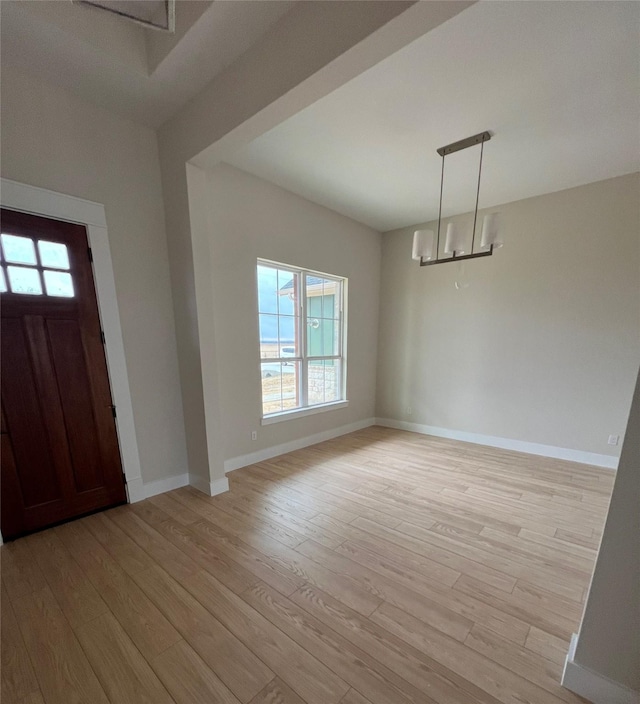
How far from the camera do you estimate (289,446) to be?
12.0 ft

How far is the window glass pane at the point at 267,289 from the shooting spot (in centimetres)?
332

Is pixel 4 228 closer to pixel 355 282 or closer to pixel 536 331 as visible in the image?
pixel 355 282

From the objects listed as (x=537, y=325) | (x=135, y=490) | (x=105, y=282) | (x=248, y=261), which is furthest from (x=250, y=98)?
(x=537, y=325)

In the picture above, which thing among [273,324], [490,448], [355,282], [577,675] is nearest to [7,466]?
[273,324]

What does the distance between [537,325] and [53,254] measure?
4.85 metres

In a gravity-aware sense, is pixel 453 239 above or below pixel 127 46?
below

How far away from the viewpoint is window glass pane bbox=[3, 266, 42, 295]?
1894mm

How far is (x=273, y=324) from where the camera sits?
3.48 m

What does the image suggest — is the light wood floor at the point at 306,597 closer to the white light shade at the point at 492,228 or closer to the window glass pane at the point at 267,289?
the window glass pane at the point at 267,289

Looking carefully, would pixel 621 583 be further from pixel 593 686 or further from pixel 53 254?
pixel 53 254

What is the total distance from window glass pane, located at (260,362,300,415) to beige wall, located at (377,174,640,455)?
1.90 metres

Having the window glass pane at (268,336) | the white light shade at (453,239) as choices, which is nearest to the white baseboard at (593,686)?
the white light shade at (453,239)

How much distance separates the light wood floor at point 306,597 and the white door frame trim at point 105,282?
1.47 feet

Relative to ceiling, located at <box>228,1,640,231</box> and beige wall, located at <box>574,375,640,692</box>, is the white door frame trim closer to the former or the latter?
ceiling, located at <box>228,1,640,231</box>
